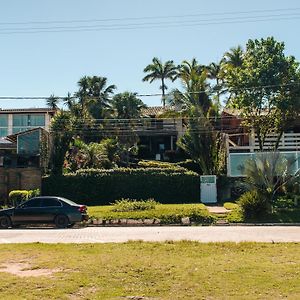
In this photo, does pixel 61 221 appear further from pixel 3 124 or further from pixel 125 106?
pixel 3 124

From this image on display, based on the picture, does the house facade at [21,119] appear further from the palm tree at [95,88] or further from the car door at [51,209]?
the car door at [51,209]

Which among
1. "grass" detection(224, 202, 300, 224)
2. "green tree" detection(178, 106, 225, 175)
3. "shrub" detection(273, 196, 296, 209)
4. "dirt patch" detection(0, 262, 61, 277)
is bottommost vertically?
"grass" detection(224, 202, 300, 224)

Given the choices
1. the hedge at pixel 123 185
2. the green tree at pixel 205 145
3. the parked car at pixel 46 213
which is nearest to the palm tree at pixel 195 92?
the green tree at pixel 205 145

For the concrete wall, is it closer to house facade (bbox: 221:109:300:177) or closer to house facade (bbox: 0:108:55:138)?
house facade (bbox: 221:109:300:177)

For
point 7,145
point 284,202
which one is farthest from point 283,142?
point 7,145

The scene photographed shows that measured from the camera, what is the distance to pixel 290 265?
10.6m

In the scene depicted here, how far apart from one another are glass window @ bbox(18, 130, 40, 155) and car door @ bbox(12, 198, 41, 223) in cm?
1556

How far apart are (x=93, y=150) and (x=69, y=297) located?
33.9 metres

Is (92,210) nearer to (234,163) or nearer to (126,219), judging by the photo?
(126,219)

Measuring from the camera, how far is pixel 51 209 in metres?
24.0

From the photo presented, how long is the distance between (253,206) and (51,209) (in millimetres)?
11005

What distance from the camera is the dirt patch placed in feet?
33.0

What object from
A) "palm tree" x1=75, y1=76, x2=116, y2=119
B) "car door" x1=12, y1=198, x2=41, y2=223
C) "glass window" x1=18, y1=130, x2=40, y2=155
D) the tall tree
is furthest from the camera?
"palm tree" x1=75, y1=76, x2=116, y2=119

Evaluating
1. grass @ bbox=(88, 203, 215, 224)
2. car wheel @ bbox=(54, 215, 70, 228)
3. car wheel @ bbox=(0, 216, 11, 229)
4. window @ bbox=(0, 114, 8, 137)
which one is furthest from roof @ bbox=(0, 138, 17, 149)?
window @ bbox=(0, 114, 8, 137)
